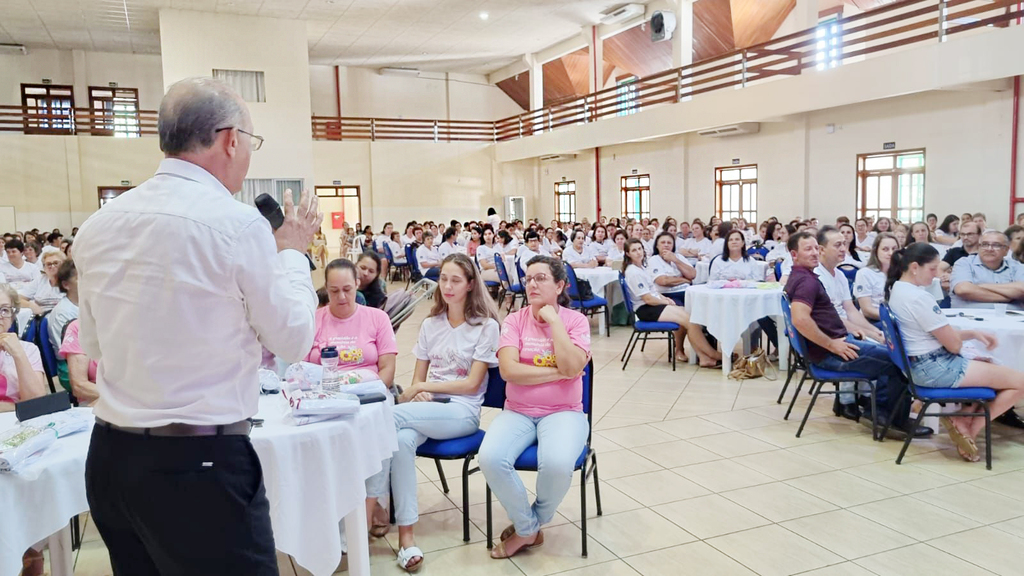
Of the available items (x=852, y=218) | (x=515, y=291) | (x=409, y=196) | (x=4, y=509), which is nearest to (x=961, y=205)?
(x=852, y=218)

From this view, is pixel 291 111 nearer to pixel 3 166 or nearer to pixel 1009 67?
pixel 3 166

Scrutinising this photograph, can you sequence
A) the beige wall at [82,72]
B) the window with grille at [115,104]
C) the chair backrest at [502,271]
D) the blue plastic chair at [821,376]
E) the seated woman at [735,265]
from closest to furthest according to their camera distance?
the blue plastic chair at [821,376] → the seated woman at [735,265] → the chair backrest at [502,271] → the beige wall at [82,72] → the window with grille at [115,104]

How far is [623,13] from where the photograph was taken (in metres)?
15.6

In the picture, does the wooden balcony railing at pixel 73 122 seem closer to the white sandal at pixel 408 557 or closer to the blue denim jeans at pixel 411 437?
the blue denim jeans at pixel 411 437

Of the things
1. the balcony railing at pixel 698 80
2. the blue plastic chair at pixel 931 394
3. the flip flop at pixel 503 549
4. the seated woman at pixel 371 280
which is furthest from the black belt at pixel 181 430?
the balcony railing at pixel 698 80

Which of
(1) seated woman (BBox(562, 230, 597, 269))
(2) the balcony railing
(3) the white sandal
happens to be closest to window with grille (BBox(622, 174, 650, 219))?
(2) the balcony railing

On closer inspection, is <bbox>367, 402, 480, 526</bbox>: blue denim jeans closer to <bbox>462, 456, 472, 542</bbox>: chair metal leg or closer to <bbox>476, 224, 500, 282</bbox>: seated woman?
<bbox>462, 456, 472, 542</bbox>: chair metal leg

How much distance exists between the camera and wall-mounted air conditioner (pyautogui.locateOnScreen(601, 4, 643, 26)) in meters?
15.3

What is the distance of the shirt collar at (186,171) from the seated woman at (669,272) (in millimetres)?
6059

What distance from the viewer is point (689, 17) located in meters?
14.5

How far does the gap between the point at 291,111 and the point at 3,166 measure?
257 inches

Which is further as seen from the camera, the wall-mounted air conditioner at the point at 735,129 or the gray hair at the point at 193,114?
the wall-mounted air conditioner at the point at 735,129

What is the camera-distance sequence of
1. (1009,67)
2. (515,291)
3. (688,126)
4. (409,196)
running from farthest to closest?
1. (409,196)
2. (688,126)
3. (515,291)
4. (1009,67)

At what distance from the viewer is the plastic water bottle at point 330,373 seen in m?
2.75
